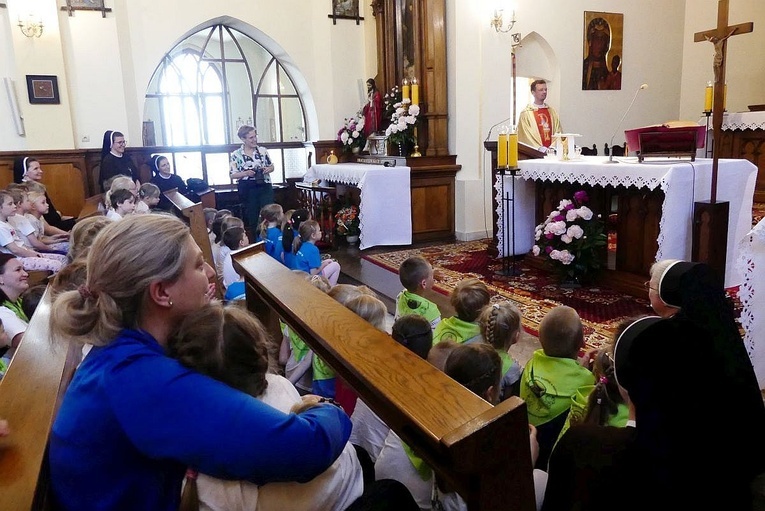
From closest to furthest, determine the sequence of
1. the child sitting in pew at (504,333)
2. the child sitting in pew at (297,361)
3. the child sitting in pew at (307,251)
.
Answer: the child sitting in pew at (504,333), the child sitting in pew at (297,361), the child sitting in pew at (307,251)

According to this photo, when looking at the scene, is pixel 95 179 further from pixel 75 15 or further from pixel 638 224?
pixel 638 224

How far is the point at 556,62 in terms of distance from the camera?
8.07 m

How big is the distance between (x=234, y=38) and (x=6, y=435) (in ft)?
28.4

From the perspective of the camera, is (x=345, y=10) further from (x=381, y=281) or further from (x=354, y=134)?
(x=381, y=281)

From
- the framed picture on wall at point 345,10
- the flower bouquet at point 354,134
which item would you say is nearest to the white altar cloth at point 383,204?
the flower bouquet at point 354,134

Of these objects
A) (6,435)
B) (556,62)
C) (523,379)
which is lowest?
(523,379)

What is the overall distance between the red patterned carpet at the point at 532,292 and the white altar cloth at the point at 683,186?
1.71 ft

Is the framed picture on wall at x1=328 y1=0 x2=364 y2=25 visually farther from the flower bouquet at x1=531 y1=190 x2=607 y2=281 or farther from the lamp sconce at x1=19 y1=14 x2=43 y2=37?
the flower bouquet at x1=531 y1=190 x2=607 y2=281

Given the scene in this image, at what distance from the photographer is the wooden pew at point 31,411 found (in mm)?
1072

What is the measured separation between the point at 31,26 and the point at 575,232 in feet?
22.2

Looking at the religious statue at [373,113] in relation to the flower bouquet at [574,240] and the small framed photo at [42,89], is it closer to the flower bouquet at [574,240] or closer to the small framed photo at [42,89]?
the flower bouquet at [574,240]

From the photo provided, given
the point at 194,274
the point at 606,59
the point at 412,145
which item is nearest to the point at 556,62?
the point at 606,59

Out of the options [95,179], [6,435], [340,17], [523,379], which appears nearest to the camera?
[6,435]

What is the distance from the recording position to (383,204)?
23.3ft
